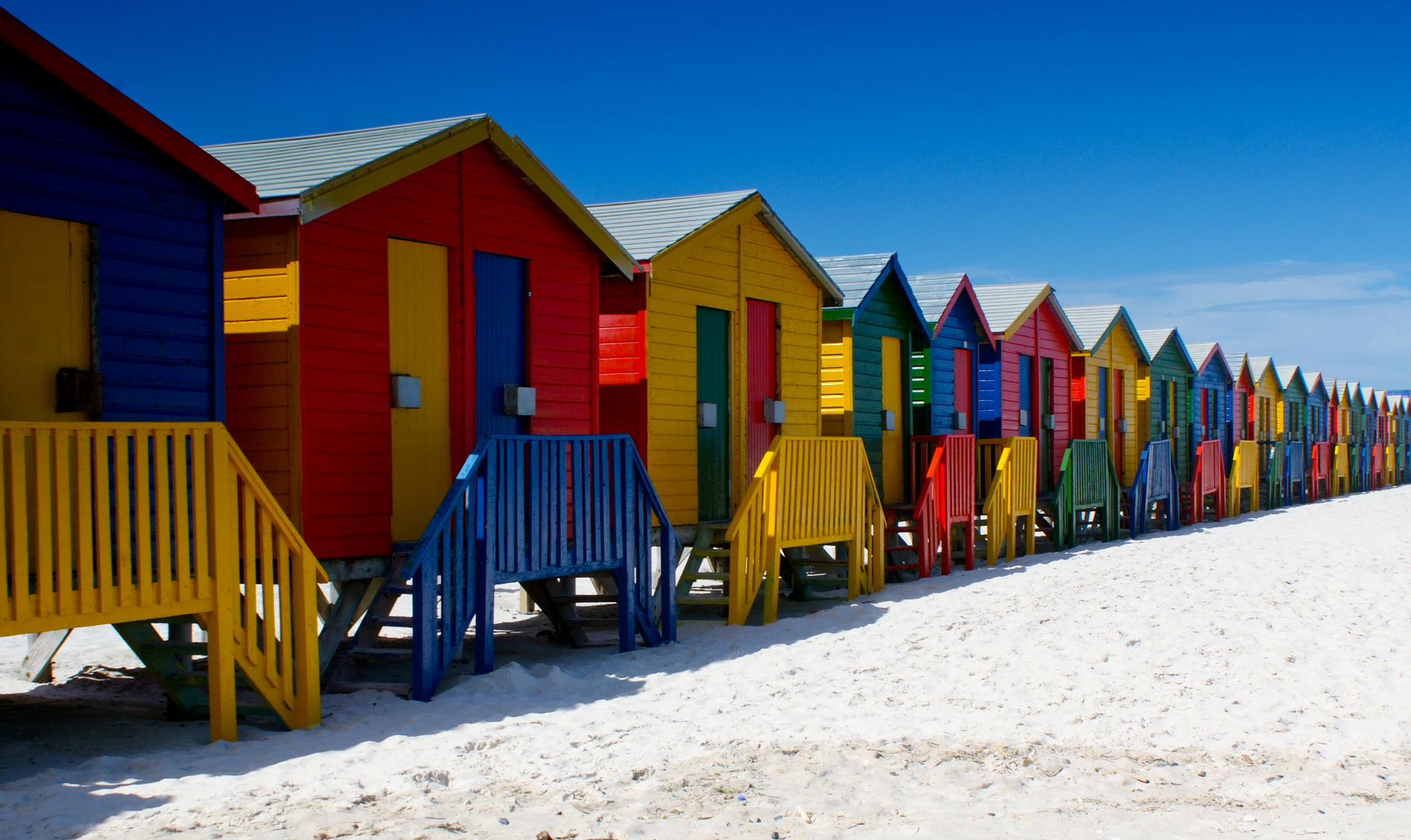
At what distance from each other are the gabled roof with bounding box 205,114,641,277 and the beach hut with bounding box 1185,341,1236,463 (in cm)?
2136

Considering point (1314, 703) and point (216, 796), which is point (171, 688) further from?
point (1314, 703)

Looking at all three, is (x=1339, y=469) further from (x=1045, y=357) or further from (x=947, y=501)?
(x=947, y=501)

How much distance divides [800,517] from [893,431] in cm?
446

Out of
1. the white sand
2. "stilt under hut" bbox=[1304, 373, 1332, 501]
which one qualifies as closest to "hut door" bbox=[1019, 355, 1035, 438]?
the white sand

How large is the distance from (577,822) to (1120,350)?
2086cm

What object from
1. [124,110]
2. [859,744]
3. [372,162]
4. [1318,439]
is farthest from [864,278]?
[1318,439]

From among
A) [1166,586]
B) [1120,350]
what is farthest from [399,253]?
[1120,350]

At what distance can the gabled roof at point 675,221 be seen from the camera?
37.6 ft

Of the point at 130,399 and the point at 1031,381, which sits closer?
the point at 130,399

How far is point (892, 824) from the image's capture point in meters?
5.21

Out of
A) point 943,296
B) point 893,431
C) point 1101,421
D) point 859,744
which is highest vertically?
point 943,296

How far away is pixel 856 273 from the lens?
1525 cm

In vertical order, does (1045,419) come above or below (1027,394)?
below

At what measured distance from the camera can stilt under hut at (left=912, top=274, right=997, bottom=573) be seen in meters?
14.5
